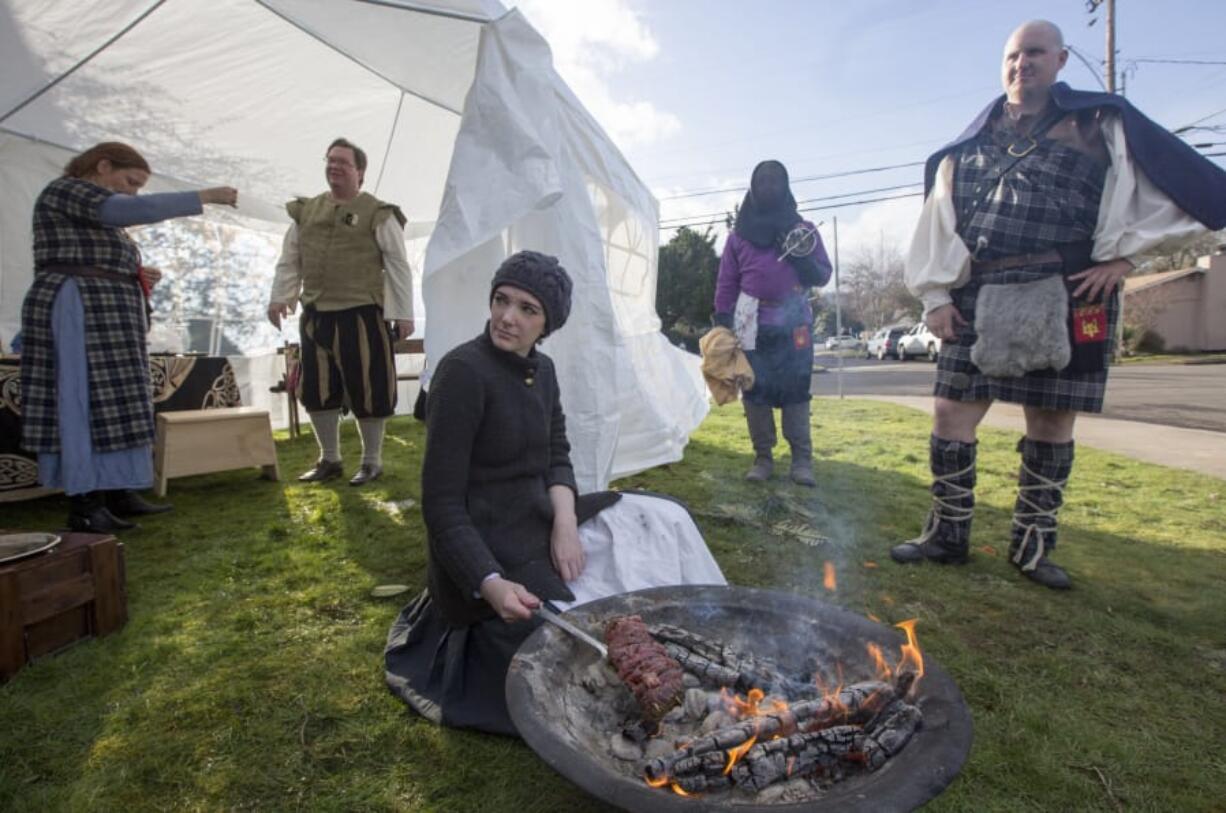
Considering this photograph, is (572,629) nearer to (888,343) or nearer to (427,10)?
(427,10)

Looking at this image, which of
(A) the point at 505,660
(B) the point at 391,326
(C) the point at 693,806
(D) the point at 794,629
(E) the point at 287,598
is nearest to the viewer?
(C) the point at 693,806

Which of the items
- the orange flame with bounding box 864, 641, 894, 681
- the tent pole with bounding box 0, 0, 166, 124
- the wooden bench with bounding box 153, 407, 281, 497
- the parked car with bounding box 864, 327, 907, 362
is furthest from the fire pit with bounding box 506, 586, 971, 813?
the parked car with bounding box 864, 327, 907, 362

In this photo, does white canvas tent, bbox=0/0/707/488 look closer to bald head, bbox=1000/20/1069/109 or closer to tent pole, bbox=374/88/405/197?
tent pole, bbox=374/88/405/197

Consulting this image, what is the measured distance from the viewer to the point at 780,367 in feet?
12.7

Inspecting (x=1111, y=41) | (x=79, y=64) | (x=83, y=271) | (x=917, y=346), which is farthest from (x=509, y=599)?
(x=917, y=346)

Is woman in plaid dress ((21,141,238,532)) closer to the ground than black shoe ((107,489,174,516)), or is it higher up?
higher up

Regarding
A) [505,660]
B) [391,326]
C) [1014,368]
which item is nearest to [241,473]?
[391,326]

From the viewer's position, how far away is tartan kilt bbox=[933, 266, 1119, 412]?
2.20 meters

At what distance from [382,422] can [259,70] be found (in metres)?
2.53

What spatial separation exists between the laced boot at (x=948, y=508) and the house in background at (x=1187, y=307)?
2489 cm

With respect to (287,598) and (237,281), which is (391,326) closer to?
(287,598)

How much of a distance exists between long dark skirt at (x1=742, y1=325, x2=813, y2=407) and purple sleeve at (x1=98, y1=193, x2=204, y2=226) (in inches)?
119

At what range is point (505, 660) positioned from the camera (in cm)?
152

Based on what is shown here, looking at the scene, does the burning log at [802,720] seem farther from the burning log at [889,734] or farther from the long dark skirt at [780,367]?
the long dark skirt at [780,367]
